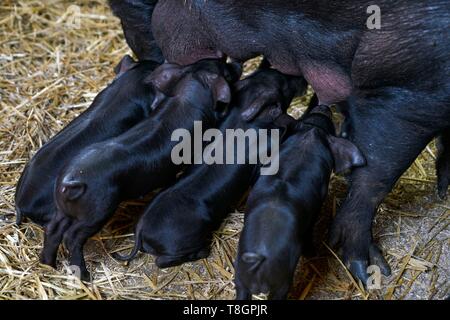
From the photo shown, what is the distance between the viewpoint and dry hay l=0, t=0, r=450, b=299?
249 cm

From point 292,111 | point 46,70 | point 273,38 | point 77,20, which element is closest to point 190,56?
point 273,38

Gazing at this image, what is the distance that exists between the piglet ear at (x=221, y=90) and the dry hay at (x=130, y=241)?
45cm

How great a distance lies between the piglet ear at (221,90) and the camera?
262cm

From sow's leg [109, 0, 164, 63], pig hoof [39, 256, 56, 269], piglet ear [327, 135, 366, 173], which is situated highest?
sow's leg [109, 0, 164, 63]

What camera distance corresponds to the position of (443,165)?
9.61 feet

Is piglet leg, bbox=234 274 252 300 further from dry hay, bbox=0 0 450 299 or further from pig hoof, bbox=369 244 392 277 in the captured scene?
pig hoof, bbox=369 244 392 277

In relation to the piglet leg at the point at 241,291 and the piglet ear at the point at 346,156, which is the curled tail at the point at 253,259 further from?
the piglet ear at the point at 346,156

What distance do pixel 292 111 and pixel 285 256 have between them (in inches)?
55.9

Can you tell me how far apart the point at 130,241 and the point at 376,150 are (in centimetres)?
92

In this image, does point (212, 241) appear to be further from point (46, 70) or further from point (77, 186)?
point (46, 70)

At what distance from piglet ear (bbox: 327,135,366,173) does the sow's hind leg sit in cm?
3

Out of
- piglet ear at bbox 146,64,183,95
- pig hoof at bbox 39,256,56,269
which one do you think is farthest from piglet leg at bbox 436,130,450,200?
pig hoof at bbox 39,256,56,269

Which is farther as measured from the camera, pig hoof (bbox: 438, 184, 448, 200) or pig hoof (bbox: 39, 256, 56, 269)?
pig hoof (bbox: 438, 184, 448, 200)

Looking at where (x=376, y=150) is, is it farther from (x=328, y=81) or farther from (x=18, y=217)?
(x=18, y=217)
